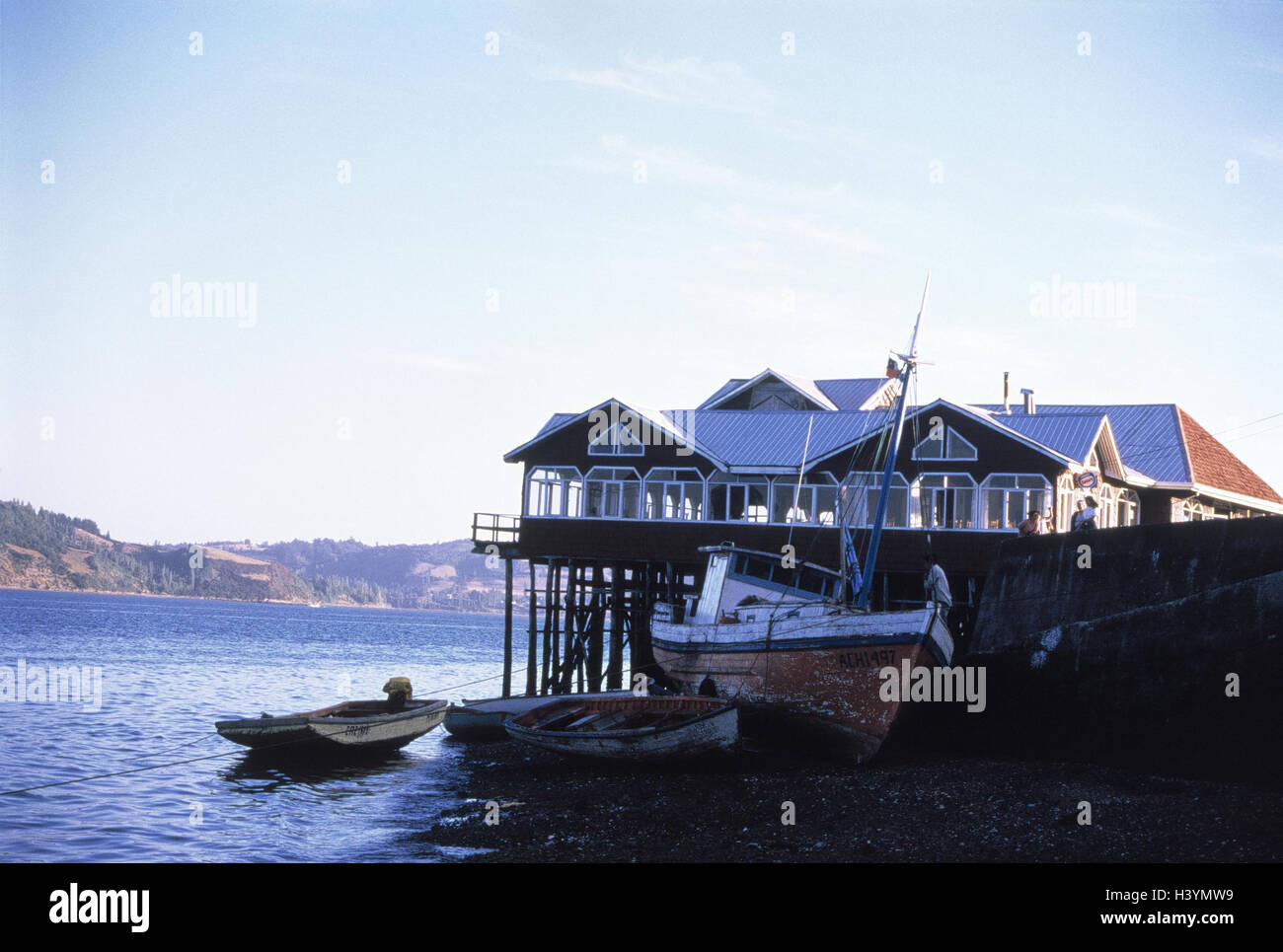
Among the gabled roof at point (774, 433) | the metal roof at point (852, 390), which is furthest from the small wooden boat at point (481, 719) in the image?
the metal roof at point (852, 390)

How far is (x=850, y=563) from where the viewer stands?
92.9 feet

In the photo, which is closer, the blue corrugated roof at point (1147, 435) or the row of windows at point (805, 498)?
the row of windows at point (805, 498)

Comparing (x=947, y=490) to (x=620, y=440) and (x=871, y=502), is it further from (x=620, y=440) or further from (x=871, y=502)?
(x=620, y=440)

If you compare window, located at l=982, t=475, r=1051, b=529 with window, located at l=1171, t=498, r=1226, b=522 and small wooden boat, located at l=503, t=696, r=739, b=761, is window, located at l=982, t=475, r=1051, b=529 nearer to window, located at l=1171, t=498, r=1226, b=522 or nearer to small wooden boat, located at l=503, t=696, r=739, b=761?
window, located at l=1171, t=498, r=1226, b=522

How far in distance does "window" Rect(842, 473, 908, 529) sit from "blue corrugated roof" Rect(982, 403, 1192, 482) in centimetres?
458

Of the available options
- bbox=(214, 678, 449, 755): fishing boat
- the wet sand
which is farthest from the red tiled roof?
bbox=(214, 678, 449, 755): fishing boat

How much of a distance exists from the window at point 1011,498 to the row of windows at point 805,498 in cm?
3

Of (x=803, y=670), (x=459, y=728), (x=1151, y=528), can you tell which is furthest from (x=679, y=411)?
(x=1151, y=528)

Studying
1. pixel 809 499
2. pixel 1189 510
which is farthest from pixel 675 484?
pixel 1189 510

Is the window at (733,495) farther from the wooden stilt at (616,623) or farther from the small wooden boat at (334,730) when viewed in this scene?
the small wooden boat at (334,730)

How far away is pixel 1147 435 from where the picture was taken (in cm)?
4366

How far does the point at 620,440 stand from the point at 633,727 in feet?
48.2

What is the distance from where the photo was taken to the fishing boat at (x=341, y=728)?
27484 mm

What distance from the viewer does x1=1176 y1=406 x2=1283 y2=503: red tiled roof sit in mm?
42125
